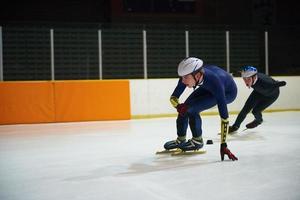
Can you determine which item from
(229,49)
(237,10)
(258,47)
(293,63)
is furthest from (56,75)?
(237,10)

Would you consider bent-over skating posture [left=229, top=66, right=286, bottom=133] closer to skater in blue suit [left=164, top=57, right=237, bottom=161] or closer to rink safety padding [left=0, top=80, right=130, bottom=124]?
skater in blue suit [left=164, top=57, right=237, bottom=161]

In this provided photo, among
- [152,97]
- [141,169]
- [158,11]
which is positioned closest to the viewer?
[141,169]

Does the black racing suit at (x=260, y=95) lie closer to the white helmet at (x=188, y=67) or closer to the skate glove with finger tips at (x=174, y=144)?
the skate glove with finger tips at (x=174, y=144)

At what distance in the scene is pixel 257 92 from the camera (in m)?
7.62

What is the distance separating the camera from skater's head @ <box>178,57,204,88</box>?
452cm

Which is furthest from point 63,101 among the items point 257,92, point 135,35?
point 257,92

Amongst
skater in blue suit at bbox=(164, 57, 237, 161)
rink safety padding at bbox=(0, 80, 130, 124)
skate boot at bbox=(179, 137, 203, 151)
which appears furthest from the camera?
rink safety padding at bbox=(0, 80, 130, 124)

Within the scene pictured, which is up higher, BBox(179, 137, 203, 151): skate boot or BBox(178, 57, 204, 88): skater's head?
BBox(178, 57, 204, 88): skater's head

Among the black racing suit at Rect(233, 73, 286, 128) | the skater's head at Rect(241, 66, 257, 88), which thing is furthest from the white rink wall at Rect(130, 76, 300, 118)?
the skater's head at Rect(241, 66, 257, 88)

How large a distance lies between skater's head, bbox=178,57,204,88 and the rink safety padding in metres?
5.97

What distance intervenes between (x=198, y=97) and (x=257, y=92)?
281cm

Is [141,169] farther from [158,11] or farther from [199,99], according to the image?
[158,11]

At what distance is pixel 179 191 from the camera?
3.22 meters

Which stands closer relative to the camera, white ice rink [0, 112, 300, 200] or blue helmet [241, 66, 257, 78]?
white ice rink [0, 112, 300, 200]
